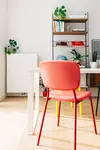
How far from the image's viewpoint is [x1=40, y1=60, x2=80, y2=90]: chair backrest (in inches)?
69.1

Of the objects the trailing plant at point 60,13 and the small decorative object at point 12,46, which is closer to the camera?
the trailing plant at point 60,13

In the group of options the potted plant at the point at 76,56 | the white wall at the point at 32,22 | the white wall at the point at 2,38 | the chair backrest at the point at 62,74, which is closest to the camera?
the chair backrest at the point at 62,74

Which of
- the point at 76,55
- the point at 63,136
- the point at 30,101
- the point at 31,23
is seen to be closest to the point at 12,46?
A: the point at 31,23

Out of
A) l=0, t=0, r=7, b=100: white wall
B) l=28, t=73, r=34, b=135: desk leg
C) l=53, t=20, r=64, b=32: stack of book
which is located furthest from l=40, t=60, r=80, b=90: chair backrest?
l=53, t=20, r=64, b=32: stack of book

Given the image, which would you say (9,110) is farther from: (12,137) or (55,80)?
(55,80)

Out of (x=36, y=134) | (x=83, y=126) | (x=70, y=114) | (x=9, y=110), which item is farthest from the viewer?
(x=9, y=110)

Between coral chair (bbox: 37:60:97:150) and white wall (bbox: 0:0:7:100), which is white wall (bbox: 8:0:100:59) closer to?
white wall (bbox: 0:0:7:100)

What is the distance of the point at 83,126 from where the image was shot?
2459 millimetres

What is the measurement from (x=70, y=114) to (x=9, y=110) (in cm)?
97

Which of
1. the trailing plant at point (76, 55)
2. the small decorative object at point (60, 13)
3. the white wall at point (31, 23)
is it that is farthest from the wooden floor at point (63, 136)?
the small decorative object at point (60, 13)

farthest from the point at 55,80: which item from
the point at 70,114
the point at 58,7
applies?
the point at 58,7

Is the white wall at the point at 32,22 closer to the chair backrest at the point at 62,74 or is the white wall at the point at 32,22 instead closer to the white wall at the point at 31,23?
the white wall at the point at 31,23

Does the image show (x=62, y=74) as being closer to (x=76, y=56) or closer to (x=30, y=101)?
(x=30, y=101)

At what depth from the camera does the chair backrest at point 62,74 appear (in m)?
1.75
